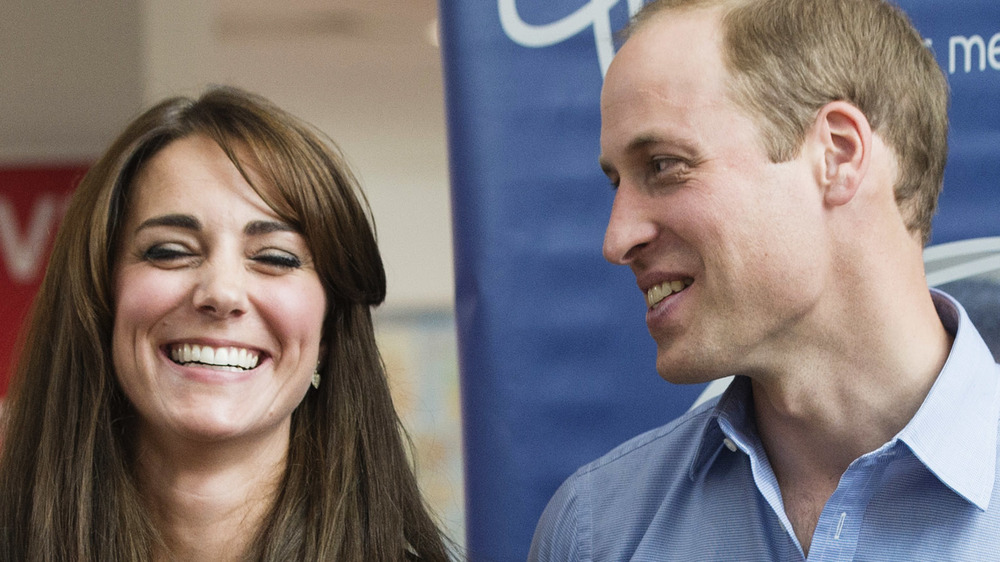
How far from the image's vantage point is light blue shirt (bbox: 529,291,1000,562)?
4.15 ft

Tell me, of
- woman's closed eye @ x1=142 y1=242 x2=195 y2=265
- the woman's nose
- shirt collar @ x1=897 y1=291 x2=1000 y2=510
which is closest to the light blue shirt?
shirt collar @ x1=897 y1=291 x2=1000 y2=510

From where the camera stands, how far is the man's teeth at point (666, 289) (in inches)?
56.9

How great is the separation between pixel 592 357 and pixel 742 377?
369 millimetres

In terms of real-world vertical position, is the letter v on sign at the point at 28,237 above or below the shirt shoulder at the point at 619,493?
above

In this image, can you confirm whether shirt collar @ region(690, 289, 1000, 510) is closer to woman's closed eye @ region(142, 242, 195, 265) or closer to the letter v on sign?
woman's closed eye @ region(142, 242, 195, 265)

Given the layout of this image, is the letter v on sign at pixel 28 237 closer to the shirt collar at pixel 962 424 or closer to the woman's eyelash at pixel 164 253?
the woman's eyelash at pixel 164 253

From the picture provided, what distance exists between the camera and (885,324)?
4.47 ft

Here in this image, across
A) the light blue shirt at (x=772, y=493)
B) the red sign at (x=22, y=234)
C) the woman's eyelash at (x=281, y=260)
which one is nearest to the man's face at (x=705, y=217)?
the light blue shirt at (x=772, y=493)

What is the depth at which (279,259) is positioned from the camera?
1670 millimetres

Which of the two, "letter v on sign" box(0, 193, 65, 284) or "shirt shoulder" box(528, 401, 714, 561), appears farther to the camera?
"letter v on sign" box(0, 193, 65, 284)

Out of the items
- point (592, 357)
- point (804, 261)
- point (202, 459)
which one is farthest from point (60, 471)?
point (804, 261)

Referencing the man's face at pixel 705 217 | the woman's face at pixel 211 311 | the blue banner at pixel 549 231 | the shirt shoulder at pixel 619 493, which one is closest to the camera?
the man's face at pixel 705 217

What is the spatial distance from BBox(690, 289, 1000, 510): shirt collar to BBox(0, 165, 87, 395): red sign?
5.31 m

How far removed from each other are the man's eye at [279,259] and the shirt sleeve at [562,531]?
0.56m
